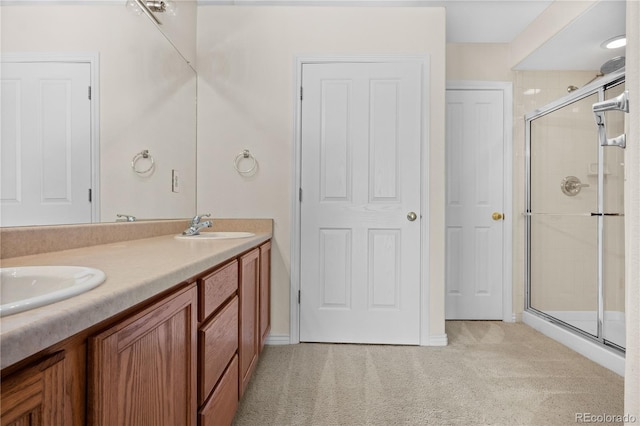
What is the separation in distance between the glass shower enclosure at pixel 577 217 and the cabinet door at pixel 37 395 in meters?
2.67

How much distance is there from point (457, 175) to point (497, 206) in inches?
17.4

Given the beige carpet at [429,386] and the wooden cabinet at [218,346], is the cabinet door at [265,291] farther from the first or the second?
the wooden cabinet at [218,346]

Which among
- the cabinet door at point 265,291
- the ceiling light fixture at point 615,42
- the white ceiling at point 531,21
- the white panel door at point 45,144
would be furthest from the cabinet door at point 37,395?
the ceiling light fixture at point 615,42

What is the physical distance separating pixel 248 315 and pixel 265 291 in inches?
19.5

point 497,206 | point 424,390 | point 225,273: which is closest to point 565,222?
point 497,206

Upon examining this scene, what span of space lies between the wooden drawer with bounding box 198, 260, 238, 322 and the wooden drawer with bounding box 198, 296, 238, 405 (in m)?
0.04

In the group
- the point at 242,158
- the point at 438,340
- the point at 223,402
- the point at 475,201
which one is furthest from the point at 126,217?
the point at 475,201

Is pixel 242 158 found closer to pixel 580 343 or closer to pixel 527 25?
pixel 527 25

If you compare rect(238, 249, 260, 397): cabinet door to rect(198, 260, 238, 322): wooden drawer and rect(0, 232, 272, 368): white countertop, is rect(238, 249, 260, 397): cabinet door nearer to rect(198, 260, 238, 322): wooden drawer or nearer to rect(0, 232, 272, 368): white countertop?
rect(198, 260, 238, 322): wooden drawer

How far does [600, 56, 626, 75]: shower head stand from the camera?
7.77ft

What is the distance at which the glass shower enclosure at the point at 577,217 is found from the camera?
2256 mm

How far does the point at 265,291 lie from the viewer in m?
2.18

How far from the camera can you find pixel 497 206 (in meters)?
2.96

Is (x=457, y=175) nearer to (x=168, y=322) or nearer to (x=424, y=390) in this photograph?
(x=424, y=390)
